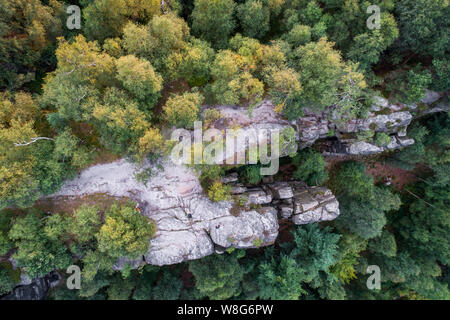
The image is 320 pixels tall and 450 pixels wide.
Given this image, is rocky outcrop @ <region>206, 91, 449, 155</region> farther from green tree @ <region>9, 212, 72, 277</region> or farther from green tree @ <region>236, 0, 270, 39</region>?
green tree @ <region>9, 212, 72, 277</region>

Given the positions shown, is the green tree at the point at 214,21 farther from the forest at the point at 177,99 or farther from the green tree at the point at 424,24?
the green tree at the point at 424,24

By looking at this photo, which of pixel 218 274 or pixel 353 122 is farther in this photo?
pixel 353 122

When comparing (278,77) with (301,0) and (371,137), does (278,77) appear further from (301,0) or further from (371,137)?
(371,137)

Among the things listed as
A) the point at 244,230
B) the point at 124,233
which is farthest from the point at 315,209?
the point at 124,233

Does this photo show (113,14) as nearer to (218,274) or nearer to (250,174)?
(250,174)

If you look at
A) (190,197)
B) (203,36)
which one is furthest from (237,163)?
(203,36)

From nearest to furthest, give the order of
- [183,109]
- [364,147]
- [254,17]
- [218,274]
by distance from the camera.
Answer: [183,109]
[254,17]
[218,274]
[364,147]

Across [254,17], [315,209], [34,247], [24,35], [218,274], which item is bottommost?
[218,274]
